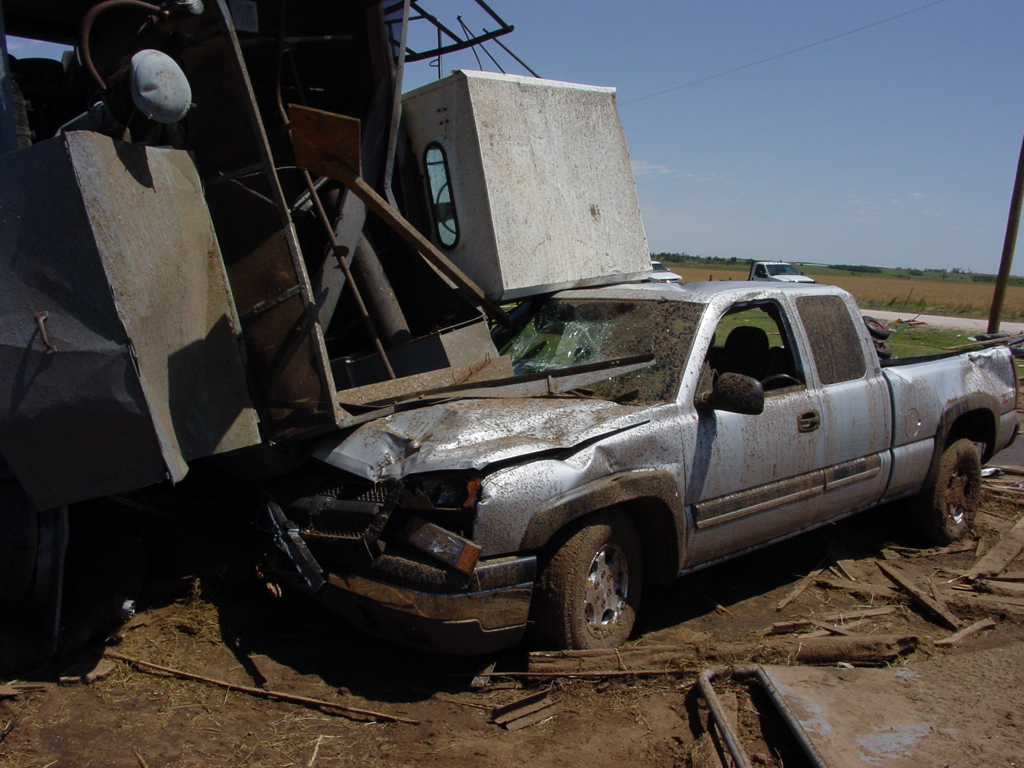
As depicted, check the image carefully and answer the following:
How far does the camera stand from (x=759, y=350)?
17.0 ft

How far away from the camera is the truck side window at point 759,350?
187 inches

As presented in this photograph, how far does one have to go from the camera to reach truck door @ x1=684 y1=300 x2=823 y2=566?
3.99 metres

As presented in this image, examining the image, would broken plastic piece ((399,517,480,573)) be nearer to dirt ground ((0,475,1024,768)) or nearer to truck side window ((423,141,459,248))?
dirt ground ((0,475,1024,768))

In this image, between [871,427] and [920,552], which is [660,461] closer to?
[871,427]

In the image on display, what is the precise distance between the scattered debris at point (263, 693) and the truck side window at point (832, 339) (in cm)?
313

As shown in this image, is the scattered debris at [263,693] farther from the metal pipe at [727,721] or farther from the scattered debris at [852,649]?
the scattered debris at [852,649]

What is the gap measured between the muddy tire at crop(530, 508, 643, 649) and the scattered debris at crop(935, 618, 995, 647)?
1.65 metres

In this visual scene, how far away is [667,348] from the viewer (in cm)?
426

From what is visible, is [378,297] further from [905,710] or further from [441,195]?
[905,710]

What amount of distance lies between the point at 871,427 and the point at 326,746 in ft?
12.1

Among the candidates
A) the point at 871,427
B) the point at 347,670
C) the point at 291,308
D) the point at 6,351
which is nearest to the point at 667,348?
the point at 871,427

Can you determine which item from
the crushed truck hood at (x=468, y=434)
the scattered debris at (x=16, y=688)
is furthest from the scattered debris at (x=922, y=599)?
the scattered debris at (x=16, y=688)

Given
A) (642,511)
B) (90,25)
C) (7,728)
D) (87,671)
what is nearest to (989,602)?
(642,511)

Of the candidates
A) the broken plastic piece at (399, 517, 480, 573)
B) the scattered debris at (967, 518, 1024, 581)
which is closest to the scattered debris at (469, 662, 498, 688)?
the broken plastic piece at (399, 517, 480, 573)
